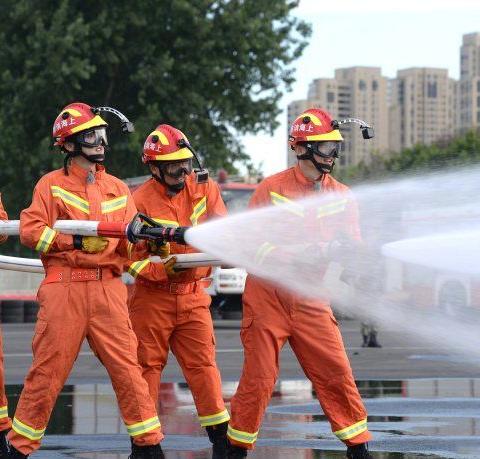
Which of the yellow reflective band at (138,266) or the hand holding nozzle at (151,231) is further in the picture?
the yellow reflective band at (138,266)

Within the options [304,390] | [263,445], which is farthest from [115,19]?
[263,445]

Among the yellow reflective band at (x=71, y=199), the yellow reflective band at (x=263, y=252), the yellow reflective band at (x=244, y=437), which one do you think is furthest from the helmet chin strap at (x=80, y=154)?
the yellow reflective band at (x=244, y=437)

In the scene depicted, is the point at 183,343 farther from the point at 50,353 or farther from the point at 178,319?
the point at 50,353

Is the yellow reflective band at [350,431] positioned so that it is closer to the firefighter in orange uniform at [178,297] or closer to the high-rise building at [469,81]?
the firefighter in orange uniform at [178,297]

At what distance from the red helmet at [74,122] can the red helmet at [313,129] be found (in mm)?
1048

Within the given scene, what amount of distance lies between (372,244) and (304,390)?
4.32 meters

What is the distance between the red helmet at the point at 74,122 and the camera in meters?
7.49

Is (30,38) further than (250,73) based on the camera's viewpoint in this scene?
No

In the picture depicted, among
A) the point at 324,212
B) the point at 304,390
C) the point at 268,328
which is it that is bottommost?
the point at 304,390

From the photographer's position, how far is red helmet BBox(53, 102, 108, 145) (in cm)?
749

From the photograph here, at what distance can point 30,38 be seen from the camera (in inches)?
1227

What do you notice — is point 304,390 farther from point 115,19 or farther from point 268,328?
point 115,19

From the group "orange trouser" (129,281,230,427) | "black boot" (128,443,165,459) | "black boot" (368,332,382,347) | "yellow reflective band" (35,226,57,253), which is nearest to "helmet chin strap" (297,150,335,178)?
"orange trouser" (129,281,230,427)

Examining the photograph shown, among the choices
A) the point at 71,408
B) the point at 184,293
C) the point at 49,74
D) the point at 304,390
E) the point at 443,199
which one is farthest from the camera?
the point at 49,74
